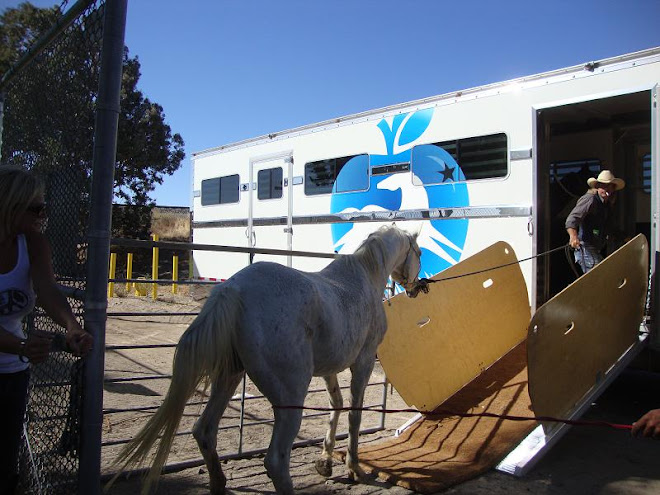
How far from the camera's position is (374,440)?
456cm

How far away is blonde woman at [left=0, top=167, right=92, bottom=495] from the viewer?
1.93 m

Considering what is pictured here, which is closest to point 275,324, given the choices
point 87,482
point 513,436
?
point 87,482

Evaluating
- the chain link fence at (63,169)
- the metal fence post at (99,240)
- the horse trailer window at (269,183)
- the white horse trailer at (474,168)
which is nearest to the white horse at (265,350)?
the metal fence post at (99,240)

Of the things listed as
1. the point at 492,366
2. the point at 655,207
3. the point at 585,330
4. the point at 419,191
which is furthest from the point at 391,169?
the point at 585,330

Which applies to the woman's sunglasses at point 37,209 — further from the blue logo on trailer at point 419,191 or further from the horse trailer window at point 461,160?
the horse trailer window at point 461,160

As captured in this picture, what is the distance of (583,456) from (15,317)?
415 cm

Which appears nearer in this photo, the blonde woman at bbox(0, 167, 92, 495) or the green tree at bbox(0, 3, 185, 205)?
the blonde woman at bbox(0, 167, 92, 495)

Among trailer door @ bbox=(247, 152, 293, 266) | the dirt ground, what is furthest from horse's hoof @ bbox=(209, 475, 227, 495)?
trailer door @ bbox=(247, 152, 293, 266)

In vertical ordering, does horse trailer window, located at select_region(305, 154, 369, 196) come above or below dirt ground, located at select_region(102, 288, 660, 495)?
above

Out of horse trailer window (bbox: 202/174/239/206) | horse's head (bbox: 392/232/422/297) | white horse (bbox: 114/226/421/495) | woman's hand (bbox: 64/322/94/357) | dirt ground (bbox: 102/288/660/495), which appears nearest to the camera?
woman's hand (bbox: 64/322/94/357)

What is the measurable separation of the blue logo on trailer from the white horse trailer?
0.02m

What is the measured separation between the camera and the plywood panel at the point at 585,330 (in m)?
3.60

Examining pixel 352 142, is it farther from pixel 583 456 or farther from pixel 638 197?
pixel 583 456

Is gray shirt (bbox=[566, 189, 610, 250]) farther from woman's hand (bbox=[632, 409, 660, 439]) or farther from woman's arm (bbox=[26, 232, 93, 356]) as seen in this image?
woman's arm (bbox=[26, 232, 93, 356])
